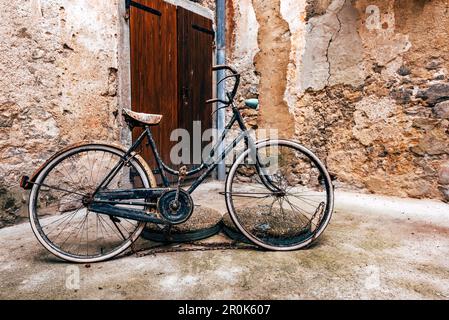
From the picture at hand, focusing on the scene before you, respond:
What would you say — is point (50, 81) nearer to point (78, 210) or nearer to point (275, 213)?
point (78, 210)

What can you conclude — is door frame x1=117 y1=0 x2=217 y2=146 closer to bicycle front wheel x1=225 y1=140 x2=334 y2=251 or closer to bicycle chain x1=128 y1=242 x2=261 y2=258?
bicycle front wheel x1=225 y1=140 x2=334 y2=251

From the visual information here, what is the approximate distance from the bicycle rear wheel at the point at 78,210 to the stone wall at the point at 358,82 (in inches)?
95.3

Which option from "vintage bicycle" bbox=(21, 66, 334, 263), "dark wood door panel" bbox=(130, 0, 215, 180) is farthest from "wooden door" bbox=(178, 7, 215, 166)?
"vintage bicycle" bbox=(21, 66, 334, 263)

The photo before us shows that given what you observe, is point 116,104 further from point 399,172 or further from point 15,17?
point 399,172

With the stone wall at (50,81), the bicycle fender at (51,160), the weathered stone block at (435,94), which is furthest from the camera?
the weathered stone block at (435,94)

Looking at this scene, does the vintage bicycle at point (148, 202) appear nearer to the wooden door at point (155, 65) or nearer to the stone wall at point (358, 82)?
the wooden door at point (155, 65)

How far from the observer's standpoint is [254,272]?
1.84 m

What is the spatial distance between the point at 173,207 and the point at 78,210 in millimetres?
1242

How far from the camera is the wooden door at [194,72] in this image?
14.1 feet

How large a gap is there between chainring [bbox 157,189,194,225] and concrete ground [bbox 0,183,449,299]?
24 cm

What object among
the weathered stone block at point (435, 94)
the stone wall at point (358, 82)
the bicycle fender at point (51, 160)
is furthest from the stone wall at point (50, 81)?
the weathered stone block at point (435, 94)

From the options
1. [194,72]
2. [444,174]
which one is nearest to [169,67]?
[194,72]

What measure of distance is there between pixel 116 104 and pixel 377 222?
2889 mm
